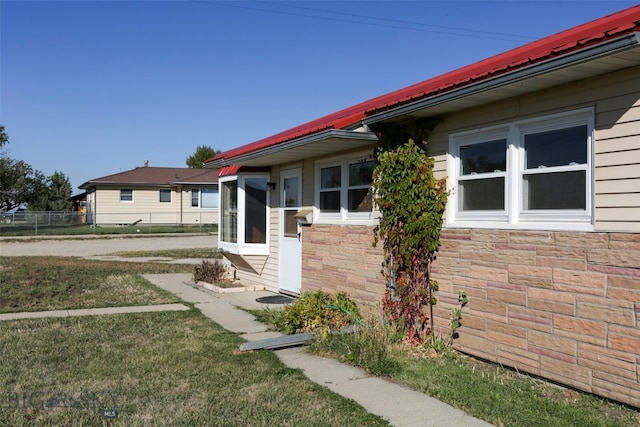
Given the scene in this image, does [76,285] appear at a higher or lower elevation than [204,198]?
lower

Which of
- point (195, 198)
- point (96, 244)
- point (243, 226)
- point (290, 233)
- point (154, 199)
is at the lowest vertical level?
point (96, 244)

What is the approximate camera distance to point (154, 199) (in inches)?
1538

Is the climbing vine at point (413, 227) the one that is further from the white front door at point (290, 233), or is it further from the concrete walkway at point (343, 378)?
the white front door at point (290, 233)

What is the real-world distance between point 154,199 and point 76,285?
27913 mm

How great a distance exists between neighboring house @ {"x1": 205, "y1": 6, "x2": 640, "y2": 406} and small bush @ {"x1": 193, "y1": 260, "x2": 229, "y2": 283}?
5643 millimetres

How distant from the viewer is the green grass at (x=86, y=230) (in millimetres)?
31411

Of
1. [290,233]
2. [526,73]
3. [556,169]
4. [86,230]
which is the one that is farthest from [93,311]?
[86,230]

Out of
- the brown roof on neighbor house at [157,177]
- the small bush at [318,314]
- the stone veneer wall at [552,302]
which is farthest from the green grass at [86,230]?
the stone veneer wall at [552,302]

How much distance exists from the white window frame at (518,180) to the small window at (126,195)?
1399 inches

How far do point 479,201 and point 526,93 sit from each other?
130cm

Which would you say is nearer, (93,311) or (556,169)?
(556,169)

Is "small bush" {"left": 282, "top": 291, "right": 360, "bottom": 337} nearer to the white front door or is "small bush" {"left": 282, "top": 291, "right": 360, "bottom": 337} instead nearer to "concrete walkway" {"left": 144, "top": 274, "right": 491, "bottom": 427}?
"concrete walkway" {"left": 144, "top": 274, "right": 491, "bottom": 427}

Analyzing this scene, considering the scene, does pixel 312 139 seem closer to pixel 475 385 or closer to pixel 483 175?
pixel 483 175

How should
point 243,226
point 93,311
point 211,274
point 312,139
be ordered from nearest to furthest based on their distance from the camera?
point 312,139
point 93,311
point 243,226
point 211,274
